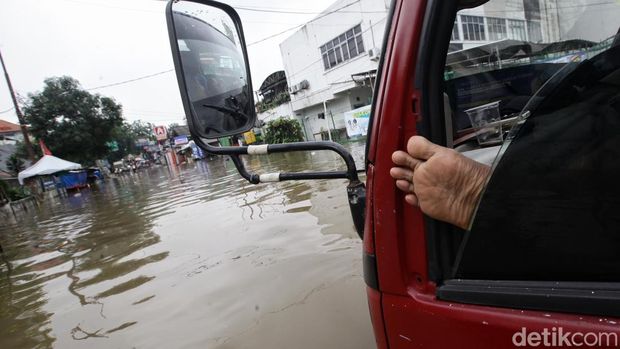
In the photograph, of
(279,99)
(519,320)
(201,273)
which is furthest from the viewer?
(279,99)

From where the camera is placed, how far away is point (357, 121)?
57.0 ft

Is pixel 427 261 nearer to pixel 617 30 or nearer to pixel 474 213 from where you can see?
pixel 474 213

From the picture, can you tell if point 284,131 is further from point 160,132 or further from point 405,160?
point 160,132

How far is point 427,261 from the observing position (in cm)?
92

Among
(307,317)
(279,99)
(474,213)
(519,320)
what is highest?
(279,99)

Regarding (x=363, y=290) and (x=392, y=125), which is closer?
(x=392, y=125)

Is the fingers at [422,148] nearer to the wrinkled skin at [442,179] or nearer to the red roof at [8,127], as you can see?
the wrinkled skin at [442,179]

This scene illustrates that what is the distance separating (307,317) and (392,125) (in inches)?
83.7

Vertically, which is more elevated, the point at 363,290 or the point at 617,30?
the point at 617,30

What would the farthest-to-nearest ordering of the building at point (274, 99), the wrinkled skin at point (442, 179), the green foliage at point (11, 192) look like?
the building at point (274, 99) < the green foliage at point (11, 192) < the wrinkled skin at point (442, 179)

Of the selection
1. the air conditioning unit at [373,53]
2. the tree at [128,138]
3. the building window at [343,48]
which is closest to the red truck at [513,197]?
the air conditioning unit at [373,53]

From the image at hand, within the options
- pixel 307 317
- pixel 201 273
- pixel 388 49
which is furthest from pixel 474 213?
pixel 201 273

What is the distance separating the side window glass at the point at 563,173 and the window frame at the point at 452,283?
3cm

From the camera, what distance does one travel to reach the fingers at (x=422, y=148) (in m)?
0.87
